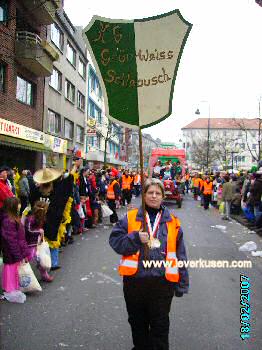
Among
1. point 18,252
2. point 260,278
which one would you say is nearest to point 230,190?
point 260,278

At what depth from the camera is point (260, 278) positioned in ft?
23.5

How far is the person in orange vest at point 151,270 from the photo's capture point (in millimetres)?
3364

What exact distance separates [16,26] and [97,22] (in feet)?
62.6

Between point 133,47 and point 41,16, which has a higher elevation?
point 41,16

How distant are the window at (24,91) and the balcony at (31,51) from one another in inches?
31.5

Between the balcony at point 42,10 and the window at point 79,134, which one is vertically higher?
the balcony at point 42,10

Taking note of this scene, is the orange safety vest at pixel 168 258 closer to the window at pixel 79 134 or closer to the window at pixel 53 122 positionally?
the window at pixel 53 122

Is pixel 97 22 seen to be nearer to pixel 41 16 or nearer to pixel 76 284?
pixel 76 284

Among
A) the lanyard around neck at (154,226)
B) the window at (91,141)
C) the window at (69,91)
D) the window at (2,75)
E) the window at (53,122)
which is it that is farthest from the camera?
the window at (91,141)

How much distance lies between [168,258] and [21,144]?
17032 millimetres

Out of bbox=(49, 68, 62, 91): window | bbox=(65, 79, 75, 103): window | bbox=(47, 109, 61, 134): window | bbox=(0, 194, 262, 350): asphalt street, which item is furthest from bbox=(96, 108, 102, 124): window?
bbox=(0, 194, 262, 350): asphalt street

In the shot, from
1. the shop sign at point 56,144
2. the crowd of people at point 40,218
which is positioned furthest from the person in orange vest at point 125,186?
the crowd of people at point 40,218

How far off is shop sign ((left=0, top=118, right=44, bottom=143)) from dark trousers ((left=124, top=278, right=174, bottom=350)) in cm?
1545

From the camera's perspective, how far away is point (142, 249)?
11.3ft
